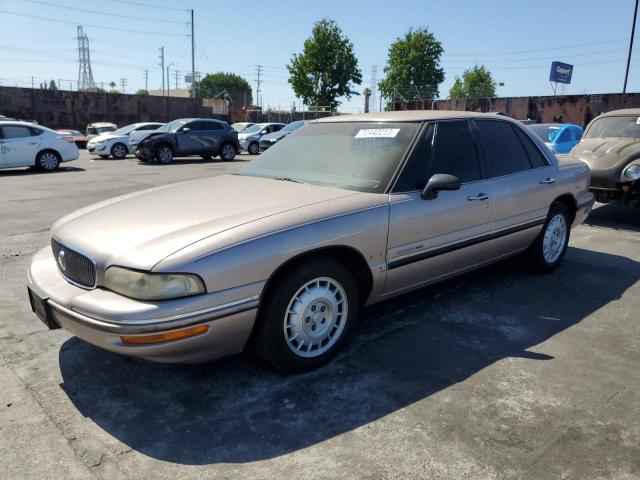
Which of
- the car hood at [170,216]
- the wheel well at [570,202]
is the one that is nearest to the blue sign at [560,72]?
the wheel well at [570,202]

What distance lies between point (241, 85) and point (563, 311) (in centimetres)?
13003

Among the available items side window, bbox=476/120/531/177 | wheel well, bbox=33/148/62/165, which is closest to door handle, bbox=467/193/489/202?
side window, bbox=476/120/531/177

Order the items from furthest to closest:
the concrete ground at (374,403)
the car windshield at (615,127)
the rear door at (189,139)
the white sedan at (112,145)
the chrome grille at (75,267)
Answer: the white sedan at (112,145)
the rear door at (189,139)
the car windshield at (615,127)
the chrome grille at (75,267)
the concrete ground at (374,403)

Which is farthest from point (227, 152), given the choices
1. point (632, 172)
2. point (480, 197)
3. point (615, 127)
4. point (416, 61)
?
point (416, 61)

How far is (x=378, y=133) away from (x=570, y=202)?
2.57 m

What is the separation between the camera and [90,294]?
2.71m

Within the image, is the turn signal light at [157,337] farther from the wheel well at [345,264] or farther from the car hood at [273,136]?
the car hood at [273,136]

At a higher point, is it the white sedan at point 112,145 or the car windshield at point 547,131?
the car windshield at point 547,131

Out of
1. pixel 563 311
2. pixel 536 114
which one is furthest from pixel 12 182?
pixel 536 114

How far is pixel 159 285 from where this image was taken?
2559mm

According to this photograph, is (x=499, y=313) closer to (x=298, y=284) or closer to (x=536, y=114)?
(x=298, y=284)

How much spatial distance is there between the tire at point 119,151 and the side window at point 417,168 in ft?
62.4

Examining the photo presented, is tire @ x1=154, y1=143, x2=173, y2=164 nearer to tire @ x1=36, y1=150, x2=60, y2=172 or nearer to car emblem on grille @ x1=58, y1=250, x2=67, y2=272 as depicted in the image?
tire @ x1=36, y1=150, x2=60, y2=172

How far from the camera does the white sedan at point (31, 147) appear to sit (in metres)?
14.1
